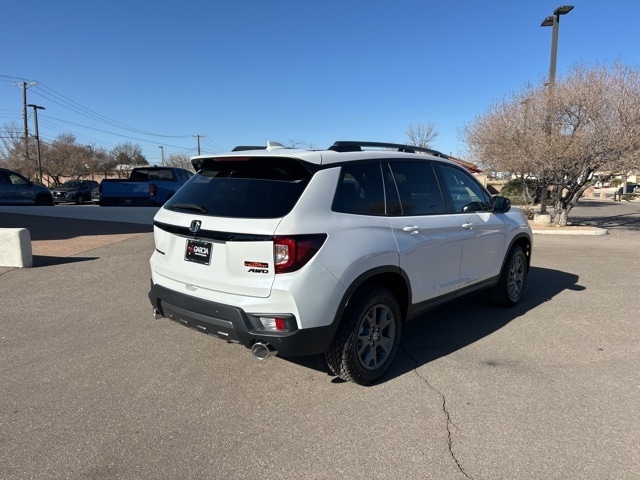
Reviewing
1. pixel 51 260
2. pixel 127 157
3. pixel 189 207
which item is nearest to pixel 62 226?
pixel 51 260

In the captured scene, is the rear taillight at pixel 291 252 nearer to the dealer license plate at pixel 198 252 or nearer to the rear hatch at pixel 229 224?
the rear hatch at pixel 229 224

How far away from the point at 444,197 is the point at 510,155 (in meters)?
12.1

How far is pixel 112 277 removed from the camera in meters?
7.21

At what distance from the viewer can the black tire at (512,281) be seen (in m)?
5.48

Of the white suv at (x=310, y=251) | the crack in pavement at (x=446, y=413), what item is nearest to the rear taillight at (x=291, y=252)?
the white suv at (x=310, y=251)

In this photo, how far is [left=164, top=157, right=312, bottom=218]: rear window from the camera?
319 cm

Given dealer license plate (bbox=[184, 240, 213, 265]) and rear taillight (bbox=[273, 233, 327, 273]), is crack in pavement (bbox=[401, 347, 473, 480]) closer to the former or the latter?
rear taillight (bbox=[273, 233, 327, 273])

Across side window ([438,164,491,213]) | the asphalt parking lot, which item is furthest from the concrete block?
side window ([438,164,491,213])

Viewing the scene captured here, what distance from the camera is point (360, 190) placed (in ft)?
11.8

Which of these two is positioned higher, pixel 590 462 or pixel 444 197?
pixel 444 197

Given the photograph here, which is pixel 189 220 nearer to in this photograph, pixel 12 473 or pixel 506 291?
pixel 12 473

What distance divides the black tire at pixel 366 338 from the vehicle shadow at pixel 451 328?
20 cm

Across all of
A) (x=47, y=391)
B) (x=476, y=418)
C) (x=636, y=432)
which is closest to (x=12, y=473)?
(x=47, y=391)

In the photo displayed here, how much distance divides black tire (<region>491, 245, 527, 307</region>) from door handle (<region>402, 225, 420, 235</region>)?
2.07 m
